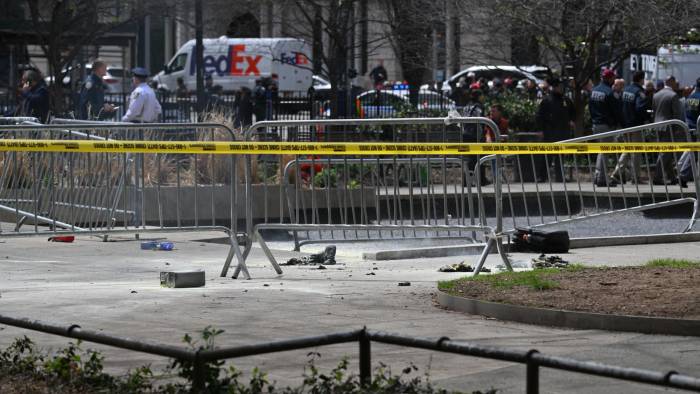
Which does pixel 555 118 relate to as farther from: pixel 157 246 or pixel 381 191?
pixel 157 246

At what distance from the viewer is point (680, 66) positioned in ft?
109

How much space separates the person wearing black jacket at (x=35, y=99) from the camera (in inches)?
855

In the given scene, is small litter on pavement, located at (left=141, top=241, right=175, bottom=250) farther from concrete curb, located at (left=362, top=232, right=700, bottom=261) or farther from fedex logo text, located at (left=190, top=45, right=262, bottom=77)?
fedex logo text, located at (left=190, top=45, right=262, bottom=77)

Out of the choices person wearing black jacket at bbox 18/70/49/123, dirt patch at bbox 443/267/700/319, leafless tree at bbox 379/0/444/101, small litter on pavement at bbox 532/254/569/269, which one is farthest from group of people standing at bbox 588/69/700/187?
dirt patch at bbox 443/267/700/319

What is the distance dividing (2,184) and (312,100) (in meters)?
15.7

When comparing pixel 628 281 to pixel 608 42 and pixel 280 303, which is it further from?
pixel 608 42

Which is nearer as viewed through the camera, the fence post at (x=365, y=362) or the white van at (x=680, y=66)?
the fence post at (x=365, y=362)

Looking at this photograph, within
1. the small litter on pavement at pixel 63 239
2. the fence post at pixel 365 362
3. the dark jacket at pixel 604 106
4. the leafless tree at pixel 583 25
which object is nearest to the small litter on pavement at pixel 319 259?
the small litter on pavement at pixel 63 239

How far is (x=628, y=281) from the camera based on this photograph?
30.3ft

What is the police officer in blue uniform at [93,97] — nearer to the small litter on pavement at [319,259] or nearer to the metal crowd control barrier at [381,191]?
the metal crowd control barrier at [381,191]

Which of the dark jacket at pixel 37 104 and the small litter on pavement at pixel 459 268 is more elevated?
the dark jacket at pixel 37 104

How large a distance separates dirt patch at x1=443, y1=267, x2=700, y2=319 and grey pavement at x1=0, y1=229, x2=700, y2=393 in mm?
261

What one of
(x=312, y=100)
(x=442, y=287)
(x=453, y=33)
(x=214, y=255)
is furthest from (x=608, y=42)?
(x=442, y=287)

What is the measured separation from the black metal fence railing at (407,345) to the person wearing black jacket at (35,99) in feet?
52.9
